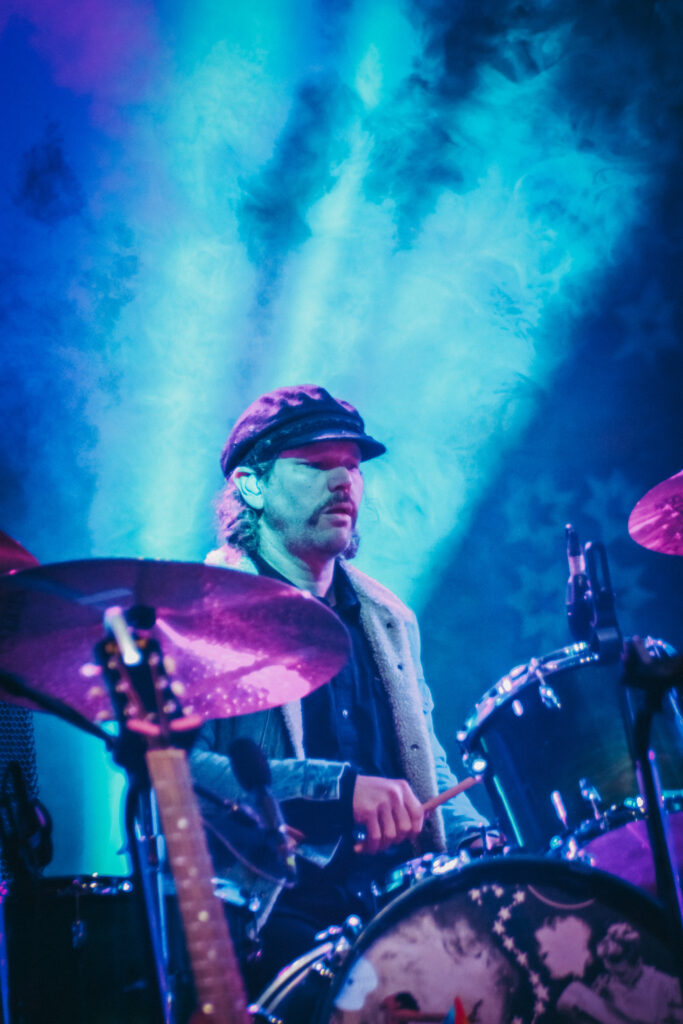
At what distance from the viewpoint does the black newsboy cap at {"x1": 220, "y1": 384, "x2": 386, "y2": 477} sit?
8.80ft

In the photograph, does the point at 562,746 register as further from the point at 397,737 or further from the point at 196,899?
the point at 196,899

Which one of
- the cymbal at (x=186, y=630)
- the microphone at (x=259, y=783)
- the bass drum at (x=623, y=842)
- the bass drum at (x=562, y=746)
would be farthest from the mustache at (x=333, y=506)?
the microphone at (x=259, y=783)

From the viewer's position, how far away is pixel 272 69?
363 centimetres

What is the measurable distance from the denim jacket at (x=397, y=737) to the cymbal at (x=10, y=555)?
67cm

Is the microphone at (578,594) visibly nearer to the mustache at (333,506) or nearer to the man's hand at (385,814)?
the man's hand at (385,814)

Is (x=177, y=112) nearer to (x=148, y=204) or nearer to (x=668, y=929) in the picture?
(x=148, y=204)

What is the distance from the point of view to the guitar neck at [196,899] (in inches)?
40.9

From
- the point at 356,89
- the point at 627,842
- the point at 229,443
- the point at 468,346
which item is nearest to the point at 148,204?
the point at 356,89

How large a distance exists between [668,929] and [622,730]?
60cm

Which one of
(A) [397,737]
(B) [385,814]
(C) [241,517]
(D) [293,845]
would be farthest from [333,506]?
(D) [293,845]

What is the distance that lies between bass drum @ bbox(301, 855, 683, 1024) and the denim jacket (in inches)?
19.3

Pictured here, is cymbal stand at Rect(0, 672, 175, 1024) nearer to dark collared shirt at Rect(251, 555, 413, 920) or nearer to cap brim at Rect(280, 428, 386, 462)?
dark collared shirt at Rect(251, 555, 413, 920)

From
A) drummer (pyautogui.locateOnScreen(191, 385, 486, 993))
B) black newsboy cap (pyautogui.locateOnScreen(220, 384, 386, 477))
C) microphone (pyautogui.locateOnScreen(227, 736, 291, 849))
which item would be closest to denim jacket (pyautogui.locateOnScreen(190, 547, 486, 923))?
drummer (pyautogui.locateOnScreen(191, 385, 486, 993))

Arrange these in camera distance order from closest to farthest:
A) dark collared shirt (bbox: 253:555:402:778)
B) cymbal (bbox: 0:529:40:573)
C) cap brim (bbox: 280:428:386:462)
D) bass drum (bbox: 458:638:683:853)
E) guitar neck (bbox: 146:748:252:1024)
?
1. guitar neck (bbox: 146:748:252:1024)
2. bass drum (bbox: 458:638:683:853)
3. cymbal (bbox: 0:529:40:573)
4. dark collared shirt (bbox: 253:555:402:778)
5. cap brim (bbox: 280:428:386:462)
